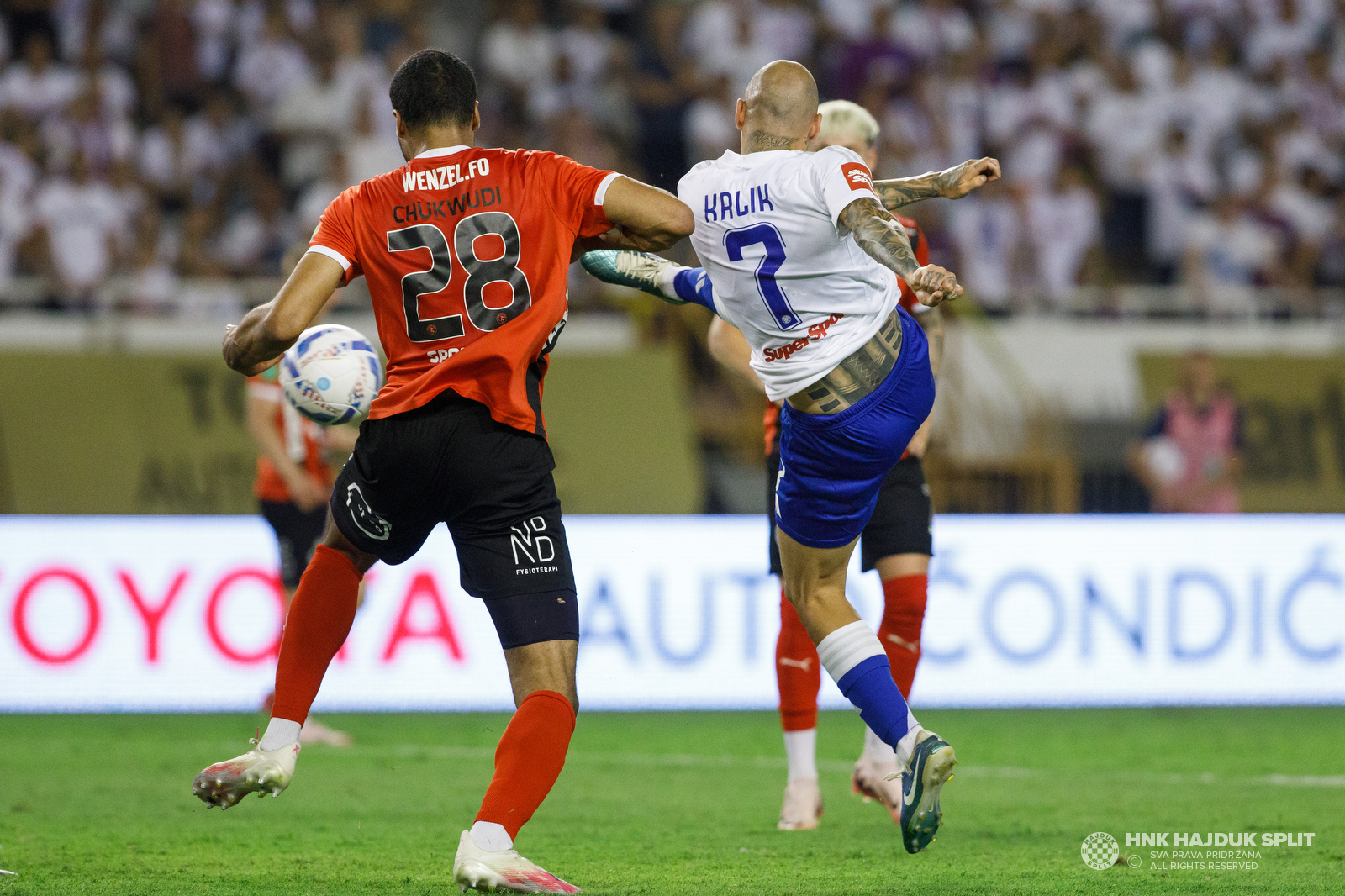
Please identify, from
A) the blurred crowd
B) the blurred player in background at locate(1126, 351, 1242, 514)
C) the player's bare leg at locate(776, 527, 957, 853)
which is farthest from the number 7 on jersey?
the blurred crowd

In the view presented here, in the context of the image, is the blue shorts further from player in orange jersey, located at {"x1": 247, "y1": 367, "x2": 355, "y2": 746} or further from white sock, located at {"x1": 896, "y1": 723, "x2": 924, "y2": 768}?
player in orange jersey, located at {"x1": 247, "y1": 367, "x2": 355, "y2": 746}

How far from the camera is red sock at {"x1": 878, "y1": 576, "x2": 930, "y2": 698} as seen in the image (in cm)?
609

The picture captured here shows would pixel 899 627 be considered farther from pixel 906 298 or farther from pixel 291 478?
pixel 291 478

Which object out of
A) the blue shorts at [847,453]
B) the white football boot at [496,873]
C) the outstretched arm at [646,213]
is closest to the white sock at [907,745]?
the blue shorts at [847,453]

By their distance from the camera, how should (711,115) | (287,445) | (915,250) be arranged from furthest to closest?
(711,115) → (287,445) → (915,250)

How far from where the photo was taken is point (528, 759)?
4.24m

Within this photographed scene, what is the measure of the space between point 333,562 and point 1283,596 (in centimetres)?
724

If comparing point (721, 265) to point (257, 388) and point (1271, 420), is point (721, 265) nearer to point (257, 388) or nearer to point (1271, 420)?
point (257, 388)

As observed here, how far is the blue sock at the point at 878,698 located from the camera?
4.77 metres

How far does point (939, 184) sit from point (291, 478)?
446 centimetres

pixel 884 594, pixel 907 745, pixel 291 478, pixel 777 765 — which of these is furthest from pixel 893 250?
pixel 291 478

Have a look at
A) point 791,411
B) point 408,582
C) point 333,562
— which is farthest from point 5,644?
Answer: point 791,411

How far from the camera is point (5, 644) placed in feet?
30.0

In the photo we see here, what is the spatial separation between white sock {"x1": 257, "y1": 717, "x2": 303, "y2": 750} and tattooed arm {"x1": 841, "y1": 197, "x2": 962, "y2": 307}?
6.93 feet
